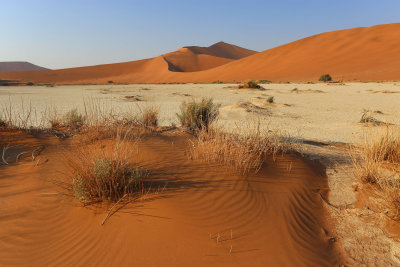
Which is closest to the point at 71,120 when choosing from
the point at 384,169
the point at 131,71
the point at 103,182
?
the point at 103,182

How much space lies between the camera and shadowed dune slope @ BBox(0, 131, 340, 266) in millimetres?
2152

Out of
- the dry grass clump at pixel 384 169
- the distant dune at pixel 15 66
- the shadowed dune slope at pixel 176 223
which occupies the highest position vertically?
the distant dune at pixel 15 66

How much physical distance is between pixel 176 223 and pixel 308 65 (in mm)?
49216

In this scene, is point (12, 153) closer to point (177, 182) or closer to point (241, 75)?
point (177, 182)

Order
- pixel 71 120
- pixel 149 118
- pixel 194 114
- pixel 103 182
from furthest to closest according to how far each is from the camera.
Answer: pixel 149 118 → pixel 194 114 → pixel 71 120 → pixel 103 182

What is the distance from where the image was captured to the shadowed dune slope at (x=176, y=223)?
2.15 m

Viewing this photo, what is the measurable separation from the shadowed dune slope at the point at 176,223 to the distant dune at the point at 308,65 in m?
36.8

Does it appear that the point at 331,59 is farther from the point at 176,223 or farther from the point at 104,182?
the point at 104,182

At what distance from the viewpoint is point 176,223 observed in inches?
97.0

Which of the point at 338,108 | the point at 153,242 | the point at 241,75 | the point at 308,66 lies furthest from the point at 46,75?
the point at 153,242

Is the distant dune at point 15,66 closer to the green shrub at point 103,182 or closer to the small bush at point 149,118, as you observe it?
the small bush at point 149,118

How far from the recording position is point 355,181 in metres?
3.68

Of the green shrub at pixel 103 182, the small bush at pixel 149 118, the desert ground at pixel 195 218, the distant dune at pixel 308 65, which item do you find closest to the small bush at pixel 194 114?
the small bush at pixel 149 118

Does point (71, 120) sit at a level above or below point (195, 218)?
above
